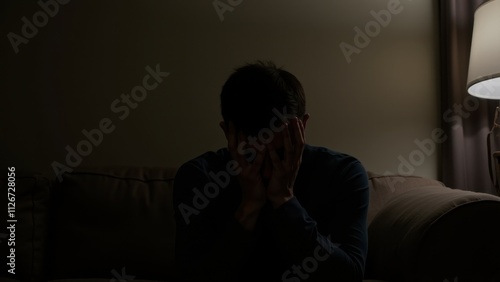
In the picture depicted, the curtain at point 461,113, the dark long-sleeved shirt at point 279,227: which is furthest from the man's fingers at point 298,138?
the curtain at point 461,113

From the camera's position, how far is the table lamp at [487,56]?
1676 millimetres

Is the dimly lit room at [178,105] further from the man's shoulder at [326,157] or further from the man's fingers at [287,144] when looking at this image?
the man's fingers at [287,144]

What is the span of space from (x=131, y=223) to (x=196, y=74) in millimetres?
816

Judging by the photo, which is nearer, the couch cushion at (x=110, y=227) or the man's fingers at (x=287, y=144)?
the man's fingers at (x=287, y=144)

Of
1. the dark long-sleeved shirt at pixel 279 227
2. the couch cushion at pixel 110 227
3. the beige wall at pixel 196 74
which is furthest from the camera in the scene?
the beige wall at pixel 196 74

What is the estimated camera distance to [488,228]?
3.43ft

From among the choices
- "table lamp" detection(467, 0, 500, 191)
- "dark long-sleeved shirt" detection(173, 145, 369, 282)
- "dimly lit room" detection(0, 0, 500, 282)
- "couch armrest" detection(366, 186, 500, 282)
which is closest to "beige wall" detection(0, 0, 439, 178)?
"dimly lit room" detection(0, 0, 500, 282)

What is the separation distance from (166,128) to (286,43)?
2.22ft

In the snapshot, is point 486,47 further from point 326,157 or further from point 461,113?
point 326,157

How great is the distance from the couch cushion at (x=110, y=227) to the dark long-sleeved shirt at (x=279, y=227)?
1.45 ft

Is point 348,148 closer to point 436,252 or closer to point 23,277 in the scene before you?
point 436,252

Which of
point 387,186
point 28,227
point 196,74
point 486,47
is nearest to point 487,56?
point 486,47

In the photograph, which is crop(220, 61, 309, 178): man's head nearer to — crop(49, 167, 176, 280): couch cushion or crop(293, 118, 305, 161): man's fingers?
crop(293, 118, 305, 161): man's fingers

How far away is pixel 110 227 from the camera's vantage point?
152 centimetres
